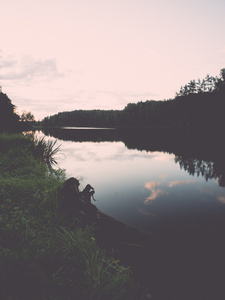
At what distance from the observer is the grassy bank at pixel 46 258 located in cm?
257

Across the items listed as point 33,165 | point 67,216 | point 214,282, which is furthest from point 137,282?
point 33,165

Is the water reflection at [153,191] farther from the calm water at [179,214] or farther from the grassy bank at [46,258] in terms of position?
the grassy bank at [46,258]

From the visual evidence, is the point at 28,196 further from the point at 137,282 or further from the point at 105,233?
the point at 137,282

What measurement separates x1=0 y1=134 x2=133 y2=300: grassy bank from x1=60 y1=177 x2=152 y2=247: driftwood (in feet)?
0.79

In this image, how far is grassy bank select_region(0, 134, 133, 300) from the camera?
257 cm

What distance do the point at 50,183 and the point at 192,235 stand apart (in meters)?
4.99

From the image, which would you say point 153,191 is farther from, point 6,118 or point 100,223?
point 6,118

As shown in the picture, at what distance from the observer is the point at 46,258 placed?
308 cm

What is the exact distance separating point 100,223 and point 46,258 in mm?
1746

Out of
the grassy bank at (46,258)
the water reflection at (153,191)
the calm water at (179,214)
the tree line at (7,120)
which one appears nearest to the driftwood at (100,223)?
the grassy bank at (46,258)

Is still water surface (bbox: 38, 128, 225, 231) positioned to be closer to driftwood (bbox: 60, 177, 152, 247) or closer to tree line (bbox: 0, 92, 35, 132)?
driftwood (bbox: 60, 177, 152, 247)

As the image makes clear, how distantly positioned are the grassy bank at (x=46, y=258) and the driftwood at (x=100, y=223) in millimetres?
241

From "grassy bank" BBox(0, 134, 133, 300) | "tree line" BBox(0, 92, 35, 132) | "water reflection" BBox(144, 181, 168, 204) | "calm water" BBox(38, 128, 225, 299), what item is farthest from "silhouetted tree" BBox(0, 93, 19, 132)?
"grassy bank" BBox(0, 134, 133, 300)

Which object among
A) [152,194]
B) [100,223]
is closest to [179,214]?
[152,194]
